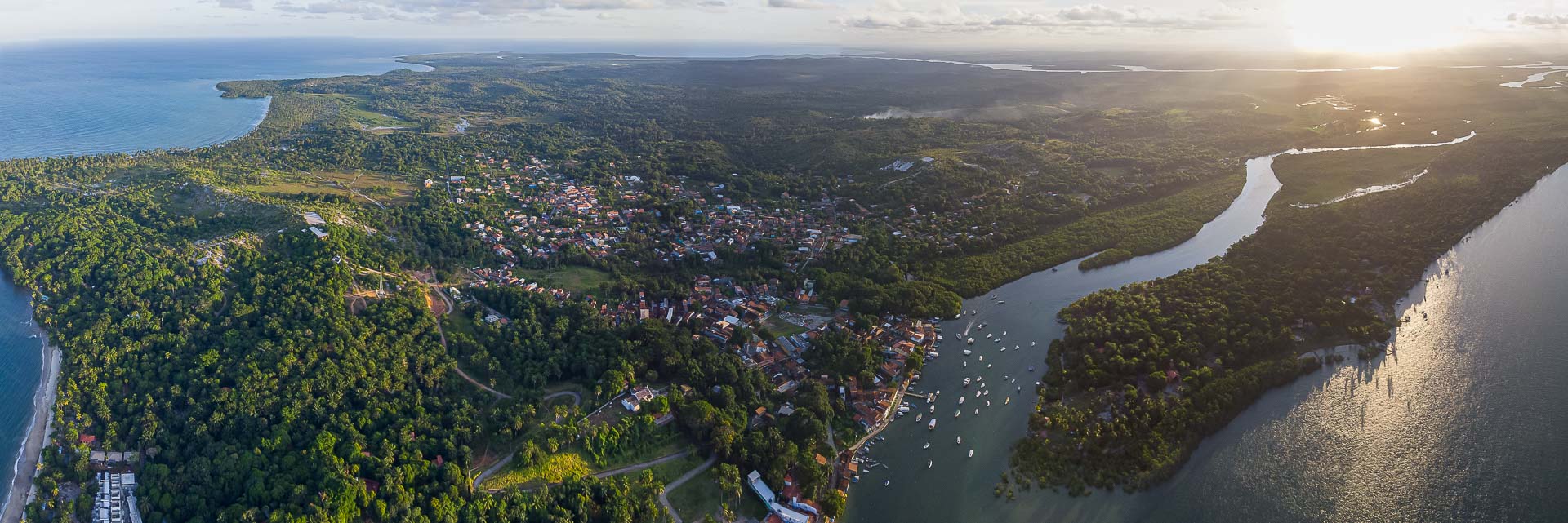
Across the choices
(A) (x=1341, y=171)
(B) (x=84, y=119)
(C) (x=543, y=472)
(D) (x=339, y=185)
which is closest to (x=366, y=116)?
(B) (x=84, y=119)

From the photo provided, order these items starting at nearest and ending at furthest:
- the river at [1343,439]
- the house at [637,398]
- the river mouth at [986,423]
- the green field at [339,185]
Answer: the river at [1343,439], the river mouth at [986,423], the house at [637,398], the green field at [339,185]

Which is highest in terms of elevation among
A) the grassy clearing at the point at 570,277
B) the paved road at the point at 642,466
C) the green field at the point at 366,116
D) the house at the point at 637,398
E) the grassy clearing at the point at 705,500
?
the green field at the point at 366,116

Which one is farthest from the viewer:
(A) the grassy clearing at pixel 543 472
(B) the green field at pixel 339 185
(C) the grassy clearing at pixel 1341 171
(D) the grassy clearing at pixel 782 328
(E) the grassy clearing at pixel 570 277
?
(C) the grassy clearing at pixel 1341 171

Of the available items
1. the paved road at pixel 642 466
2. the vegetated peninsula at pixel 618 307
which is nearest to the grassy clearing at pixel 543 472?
the vegetated peninsula at pixel 618 307

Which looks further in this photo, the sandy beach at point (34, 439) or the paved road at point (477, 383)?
the paved road at point (477, 383)

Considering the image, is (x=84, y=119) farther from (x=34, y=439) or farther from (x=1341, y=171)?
(x=1341, y=171)

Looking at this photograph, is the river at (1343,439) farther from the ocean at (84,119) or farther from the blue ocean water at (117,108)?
the blue ocean water at (117,108)

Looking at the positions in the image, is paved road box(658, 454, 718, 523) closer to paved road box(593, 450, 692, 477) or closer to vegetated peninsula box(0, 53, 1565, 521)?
vegetated peninsula box(0, 53, 1565, 521)

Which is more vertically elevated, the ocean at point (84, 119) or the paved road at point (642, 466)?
the ocean at point (84, 119)
